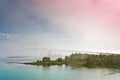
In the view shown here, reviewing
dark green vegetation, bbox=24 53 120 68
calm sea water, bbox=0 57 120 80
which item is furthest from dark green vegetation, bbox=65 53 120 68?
calm sea water, bbox=0 57 120 80

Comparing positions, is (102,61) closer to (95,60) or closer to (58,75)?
(95,60)

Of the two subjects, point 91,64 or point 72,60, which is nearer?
point 91,64

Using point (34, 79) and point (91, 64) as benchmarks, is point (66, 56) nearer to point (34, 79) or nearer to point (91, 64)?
point (91, 64)

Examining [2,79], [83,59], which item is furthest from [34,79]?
[83,59]

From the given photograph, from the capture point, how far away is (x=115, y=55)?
2127 centimetres

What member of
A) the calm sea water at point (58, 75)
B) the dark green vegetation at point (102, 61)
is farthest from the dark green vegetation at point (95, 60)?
the calm sea water at point (58, 75)

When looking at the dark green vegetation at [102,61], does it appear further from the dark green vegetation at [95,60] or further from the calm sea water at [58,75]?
the calm sea water at [58,75]

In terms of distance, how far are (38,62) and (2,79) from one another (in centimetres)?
1344

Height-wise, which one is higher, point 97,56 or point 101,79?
point 97,56

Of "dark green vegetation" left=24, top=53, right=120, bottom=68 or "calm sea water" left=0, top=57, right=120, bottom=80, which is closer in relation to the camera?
"calm sea water" left=0, top=57, right=120, bottom=80

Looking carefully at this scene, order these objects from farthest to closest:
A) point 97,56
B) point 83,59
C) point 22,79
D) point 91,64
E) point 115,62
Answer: point 83,59 → point 97,56 → point 91,64 → point 115,62 → point 22,79

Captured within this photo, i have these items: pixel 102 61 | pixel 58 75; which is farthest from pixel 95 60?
pixel 58 75

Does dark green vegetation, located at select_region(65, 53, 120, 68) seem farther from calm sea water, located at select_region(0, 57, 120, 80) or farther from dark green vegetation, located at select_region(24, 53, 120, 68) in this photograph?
calm sea water, located at select_region(0, 57, 120, 80)

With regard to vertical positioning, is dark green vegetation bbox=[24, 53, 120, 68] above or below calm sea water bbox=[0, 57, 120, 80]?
above
